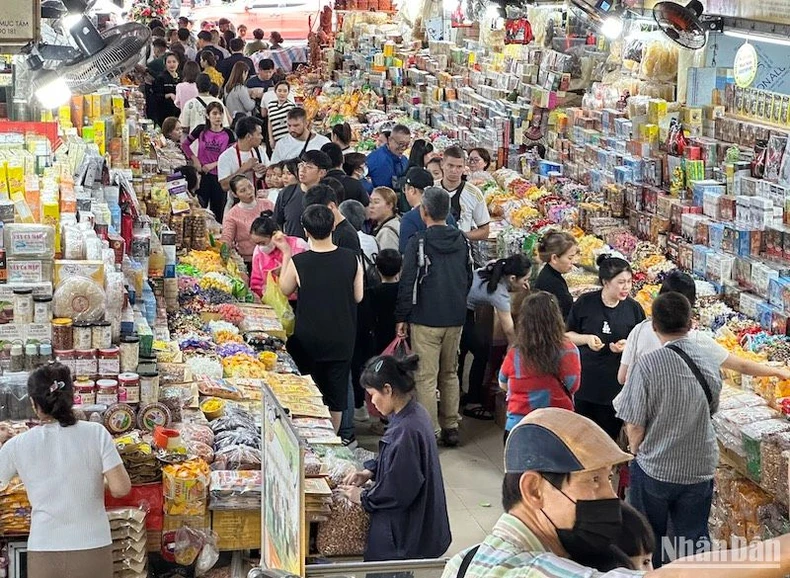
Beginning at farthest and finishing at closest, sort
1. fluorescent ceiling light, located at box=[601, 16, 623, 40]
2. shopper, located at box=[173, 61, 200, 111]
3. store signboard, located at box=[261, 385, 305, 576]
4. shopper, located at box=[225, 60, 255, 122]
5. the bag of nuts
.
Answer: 1. shopper, located at box=[225, 60, 255, 122]
2. shopper, located at box=[173, 61, 200, 111]
3. fluorescent ceiling light, located at box=[601, 16, 623, 40]
4. the bag of nuts
5. store signboard, located at box=[261, 385, 305, 576]

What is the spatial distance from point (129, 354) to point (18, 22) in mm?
1475

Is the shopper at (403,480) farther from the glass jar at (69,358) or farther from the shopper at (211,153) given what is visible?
the shopper at (211,153)

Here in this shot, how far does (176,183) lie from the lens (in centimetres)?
1062

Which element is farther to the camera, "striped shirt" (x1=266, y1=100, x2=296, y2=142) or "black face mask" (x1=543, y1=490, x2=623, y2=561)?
"striped shirt" (x1=266, y1=100, x2=296, y2=142)

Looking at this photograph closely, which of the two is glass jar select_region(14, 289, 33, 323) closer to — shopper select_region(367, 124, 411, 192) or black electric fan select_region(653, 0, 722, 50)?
black electric fan select_region(653, 0, 722, 50)

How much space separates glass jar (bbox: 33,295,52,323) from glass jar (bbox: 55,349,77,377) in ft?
0.52

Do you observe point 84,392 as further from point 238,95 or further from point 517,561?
point 238,95

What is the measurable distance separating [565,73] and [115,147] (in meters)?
4.33

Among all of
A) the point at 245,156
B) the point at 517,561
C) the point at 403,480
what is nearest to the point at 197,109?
the point at 245,156

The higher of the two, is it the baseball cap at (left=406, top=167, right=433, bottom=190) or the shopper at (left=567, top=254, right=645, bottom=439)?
the baseball cap at (left=406, top=167, right=433, bottom=190)

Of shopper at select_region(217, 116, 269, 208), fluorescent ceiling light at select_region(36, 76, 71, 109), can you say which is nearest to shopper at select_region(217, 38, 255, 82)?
shopper at select_region(217, 116, 269, 208)

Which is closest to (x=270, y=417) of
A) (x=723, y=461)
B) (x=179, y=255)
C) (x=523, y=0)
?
(x=723, y=461)

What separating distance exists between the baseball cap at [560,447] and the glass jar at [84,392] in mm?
3188

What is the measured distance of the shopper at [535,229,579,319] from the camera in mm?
7891
